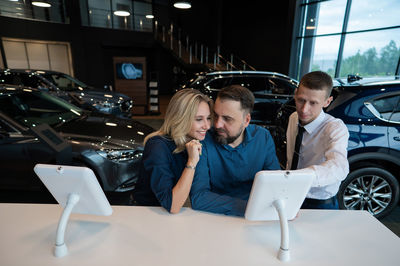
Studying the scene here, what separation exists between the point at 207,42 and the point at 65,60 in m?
8.21

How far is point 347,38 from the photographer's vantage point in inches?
333

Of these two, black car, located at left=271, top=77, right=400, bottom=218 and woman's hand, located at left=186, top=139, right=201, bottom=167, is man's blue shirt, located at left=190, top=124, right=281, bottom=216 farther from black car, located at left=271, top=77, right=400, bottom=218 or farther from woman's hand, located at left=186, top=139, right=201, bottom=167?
black car, located at left=271, top=77, right=400, bottom=218

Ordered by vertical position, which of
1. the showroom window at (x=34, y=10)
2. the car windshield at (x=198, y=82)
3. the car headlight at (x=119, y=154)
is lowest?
the car headlight at (x=119, y=154)

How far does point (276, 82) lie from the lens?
215 inches

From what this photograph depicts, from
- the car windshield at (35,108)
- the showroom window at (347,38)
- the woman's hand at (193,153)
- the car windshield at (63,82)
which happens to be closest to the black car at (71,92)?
the car windshield at (63,82)

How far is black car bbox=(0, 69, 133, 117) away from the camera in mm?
5352

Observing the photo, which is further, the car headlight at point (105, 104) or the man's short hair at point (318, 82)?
the car headlight at point (105, 104)

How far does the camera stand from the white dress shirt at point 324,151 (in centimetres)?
135

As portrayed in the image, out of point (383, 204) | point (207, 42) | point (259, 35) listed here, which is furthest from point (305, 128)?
point (207, 42)

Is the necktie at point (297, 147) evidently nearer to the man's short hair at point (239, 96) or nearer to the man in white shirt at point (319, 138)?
the man in white shirt at point (319, 138)

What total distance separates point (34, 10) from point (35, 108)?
31.2 ft

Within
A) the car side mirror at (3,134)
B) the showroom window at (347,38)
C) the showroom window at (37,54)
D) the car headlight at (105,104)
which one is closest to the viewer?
the car side mirror at (3,134)

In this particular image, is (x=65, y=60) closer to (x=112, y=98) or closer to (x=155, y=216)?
(x=112, y=98)

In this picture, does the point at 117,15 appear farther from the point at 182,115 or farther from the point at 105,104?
the point at 182,115
